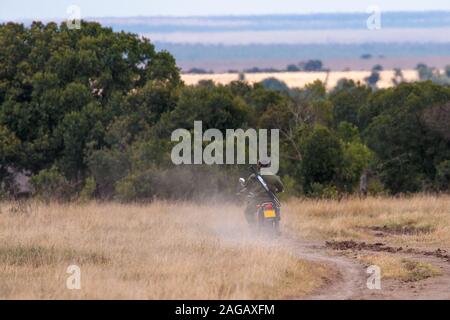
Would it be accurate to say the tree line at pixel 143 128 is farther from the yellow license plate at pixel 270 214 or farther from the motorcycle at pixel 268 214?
the yellow license plate at pixel 270 214

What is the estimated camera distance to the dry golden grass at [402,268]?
607 inches

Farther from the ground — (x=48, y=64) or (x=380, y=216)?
(x=48, y=64)

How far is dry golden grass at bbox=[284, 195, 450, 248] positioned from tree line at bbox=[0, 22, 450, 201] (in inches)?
136

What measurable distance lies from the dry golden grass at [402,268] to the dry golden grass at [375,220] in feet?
9.53

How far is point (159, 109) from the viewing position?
34.4 meters

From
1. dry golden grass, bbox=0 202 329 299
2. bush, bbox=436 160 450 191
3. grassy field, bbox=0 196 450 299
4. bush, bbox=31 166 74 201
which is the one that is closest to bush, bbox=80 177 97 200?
bush, bbox=31 166 74 201

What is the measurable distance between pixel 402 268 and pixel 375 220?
302 inches

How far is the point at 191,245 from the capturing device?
57.0 feet

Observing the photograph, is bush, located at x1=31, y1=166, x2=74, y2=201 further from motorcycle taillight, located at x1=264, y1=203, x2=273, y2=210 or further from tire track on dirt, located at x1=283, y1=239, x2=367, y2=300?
tire track on dirt, located at x1=283, y1=239, x2=367, y2=300

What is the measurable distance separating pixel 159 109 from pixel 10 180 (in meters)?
5.06

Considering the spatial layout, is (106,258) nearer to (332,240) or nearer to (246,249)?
(246,249)

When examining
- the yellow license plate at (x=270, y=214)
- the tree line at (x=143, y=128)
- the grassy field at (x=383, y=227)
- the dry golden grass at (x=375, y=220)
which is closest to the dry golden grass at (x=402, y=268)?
the grassy field at (x=383, y=227)

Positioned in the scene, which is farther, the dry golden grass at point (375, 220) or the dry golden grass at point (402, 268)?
the dry golden grass at point (375, 220)
